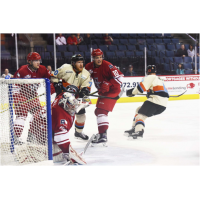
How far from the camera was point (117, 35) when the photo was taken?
8.83 meters

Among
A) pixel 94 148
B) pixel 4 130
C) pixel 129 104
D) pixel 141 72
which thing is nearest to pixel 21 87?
pixel 4 130

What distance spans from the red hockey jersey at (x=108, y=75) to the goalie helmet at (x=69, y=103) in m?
1.11

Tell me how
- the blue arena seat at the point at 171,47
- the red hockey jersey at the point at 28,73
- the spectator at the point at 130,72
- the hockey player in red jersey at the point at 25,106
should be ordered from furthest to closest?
1. the blue arena seat at the point at 171,47
2. the spectator at the point at 130,72
3. the red hockey jersey at the point at 28,73
4. the hockey player in red jersey at the point at 25,106

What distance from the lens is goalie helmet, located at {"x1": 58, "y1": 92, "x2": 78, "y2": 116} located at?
2.52 m

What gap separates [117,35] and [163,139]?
5.66 meters

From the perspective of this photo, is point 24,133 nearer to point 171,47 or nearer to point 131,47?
point 131,47

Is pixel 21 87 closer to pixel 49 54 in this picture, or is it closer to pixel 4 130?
pixel 4 130

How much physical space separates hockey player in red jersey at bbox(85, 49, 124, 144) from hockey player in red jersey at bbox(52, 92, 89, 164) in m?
0.81

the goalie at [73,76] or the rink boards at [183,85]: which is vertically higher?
the goalie at [73,76]

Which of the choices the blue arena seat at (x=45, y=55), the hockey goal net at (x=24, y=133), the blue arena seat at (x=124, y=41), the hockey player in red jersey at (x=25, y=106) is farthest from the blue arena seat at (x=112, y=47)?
the hockey goal net at (x=24, y=133)

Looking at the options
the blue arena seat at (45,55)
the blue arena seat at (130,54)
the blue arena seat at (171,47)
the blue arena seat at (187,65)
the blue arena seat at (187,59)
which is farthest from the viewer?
the blue arena seat at (171,47)

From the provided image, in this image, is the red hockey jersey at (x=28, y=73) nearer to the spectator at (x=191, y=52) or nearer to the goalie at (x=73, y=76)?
the goalie at (x=73, y=76)

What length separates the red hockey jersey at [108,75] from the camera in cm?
358

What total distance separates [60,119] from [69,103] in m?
0.14
